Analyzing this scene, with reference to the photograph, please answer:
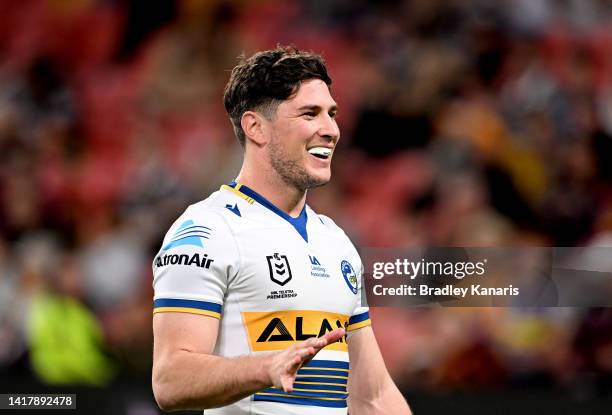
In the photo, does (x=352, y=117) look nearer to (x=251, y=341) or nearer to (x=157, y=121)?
(x=157, y=121)

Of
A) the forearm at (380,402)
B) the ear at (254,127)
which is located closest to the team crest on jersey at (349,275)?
the forearm at (380,402)

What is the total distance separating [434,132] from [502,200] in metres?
0.70

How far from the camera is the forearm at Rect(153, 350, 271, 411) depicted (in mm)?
2395

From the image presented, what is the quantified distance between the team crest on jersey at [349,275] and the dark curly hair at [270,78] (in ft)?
1.72

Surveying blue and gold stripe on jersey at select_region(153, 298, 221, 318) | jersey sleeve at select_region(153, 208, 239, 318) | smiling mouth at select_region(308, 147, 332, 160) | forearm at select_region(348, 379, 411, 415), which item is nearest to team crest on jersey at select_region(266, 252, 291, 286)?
→ jersey sleeve at select_region(153, 208, 239, 318)

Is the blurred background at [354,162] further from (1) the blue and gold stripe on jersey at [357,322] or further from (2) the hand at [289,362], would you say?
(2) the hand at [289,362]

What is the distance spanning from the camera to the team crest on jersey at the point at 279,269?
2832 millimetres

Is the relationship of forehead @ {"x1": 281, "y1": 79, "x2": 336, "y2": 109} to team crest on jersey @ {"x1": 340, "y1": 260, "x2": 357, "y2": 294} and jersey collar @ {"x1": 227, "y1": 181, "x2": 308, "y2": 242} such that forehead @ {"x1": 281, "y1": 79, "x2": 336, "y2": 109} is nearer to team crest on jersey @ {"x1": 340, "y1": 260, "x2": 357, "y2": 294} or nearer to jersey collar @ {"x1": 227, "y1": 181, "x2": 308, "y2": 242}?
jersey collar @ {"x1": 227, "y1": 181, "x2": 308, "y2": 242}

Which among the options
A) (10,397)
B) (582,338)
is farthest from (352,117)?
(10,397)

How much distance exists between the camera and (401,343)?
619cm

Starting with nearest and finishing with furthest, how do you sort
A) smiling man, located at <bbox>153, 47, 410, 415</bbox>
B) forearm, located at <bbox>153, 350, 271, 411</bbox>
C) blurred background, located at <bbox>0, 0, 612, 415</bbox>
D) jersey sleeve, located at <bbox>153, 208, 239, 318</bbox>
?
forearm, located at <bbox>153, 350, 271, 411</bbox>
smiling man, located at <bbox>153, 47, 410, 415</bbox>
jersey sleeve, located at <bbox>153, 208, 239, 318</bbox>
blurred background, located at <bbox>0, 0, 612, 415</bbox>

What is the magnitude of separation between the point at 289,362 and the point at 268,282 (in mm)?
551

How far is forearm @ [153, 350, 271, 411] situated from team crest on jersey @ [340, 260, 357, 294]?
68 centimetres

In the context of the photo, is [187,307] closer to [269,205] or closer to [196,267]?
[196,267]
